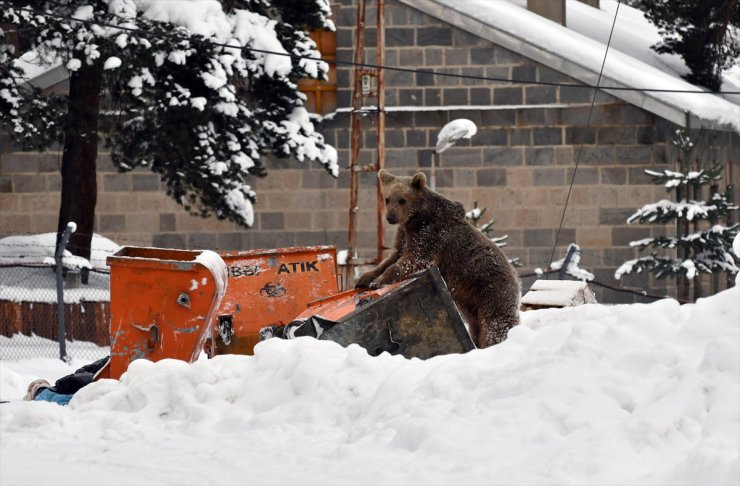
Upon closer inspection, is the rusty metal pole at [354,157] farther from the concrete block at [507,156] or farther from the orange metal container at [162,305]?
the orange metal container at [162,305]

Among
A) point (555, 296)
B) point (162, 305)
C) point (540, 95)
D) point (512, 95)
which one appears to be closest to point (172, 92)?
point (512, 95)

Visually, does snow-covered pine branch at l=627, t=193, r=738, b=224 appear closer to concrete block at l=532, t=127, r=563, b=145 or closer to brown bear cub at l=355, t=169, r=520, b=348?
concrete block at l=532, t=127, r=563, b=145

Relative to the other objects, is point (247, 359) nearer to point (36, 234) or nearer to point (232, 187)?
point (232, 187)

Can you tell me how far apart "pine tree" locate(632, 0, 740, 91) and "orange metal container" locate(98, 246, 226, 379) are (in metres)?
16.3

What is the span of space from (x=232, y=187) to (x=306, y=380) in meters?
12.4

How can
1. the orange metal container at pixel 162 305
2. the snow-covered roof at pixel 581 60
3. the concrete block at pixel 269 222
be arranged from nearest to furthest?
the orange metal container at pixel 162 305, the snow-covered roof at pixel 581 60, the concrete block at pixel 269 222

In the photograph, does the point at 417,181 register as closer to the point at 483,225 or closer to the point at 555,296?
the point at 555,296

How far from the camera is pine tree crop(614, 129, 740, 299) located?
2111 centimetres

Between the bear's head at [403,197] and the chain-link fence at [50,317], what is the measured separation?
7.13 meters

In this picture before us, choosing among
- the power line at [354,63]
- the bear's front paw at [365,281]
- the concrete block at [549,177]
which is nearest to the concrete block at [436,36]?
the power line at [354,63]

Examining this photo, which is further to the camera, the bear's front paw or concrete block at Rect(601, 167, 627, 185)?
concrete block at Rect(601, 167, 627, 185)

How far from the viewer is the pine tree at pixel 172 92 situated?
18516 millimetres

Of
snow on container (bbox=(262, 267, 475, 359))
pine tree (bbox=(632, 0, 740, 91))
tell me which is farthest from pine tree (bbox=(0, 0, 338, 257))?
snow on container (bbox=(262, 267, 475, 359))

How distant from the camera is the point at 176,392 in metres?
8.16
